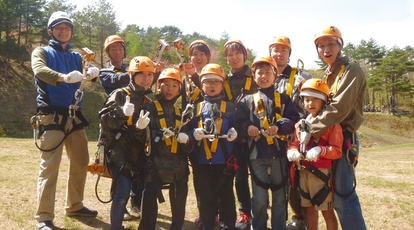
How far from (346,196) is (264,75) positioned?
1966 millimetres

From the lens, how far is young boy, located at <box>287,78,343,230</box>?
4125 millimetres

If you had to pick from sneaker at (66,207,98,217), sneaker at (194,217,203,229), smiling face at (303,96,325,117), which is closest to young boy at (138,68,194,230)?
sneaker at (194,217,203,229)

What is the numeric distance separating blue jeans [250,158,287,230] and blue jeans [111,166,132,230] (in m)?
1.85

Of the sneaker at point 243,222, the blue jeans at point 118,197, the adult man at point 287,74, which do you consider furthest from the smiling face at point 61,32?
the sneaker at point 243,222

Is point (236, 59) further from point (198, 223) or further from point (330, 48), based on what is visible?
point (198, 223)

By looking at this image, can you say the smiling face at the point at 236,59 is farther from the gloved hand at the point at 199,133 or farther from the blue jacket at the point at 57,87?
the blue jacket at the point at 57,87

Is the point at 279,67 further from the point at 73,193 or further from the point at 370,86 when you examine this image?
the point at 370,86

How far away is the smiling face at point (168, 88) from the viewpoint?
505cm

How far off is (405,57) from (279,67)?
190 feet

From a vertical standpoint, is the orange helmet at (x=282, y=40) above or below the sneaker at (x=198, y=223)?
above

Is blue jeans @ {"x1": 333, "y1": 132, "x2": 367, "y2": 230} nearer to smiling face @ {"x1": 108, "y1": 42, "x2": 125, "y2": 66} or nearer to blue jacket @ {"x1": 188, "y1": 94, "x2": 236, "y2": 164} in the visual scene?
blue jacket @ {"x1": 188, "y1": 94, "x2": 236, "y2": 164}

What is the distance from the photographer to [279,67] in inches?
218

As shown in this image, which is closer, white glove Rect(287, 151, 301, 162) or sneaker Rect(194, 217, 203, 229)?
white glove Rect(287, 151, 301, 162)

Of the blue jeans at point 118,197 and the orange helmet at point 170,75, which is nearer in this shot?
the blue jeans at point 118,197
